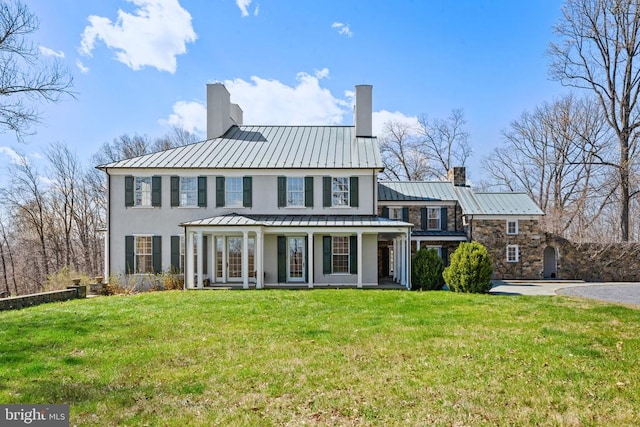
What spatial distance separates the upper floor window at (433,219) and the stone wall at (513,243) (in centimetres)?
190

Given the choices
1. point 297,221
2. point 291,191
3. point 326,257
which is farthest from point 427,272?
point 291,191

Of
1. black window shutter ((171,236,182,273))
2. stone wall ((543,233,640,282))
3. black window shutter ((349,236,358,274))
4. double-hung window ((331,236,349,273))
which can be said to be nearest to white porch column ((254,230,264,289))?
double-hung window ((331,236,349,273))

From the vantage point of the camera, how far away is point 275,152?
67.9 ft

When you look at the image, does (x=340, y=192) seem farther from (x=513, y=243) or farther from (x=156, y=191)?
(x=513, y=243)

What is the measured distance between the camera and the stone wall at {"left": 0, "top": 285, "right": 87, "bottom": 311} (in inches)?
503

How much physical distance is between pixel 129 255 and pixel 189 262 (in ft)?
10.5

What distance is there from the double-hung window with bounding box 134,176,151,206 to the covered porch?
2.63 metres

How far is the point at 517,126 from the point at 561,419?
112 feet

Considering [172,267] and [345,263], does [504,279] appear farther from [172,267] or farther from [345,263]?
[172,267]

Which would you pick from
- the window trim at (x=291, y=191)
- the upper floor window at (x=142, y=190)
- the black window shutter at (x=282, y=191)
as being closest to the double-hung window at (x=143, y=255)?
the upper floor window at (x=142, y=190)

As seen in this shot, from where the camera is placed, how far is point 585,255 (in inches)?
1008

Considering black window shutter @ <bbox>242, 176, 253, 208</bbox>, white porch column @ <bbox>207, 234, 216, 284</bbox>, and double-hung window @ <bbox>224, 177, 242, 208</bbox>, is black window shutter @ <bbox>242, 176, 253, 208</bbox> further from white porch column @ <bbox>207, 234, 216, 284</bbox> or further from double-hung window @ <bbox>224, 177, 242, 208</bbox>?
white porch column @ <bbox>207, 234, 216, 284</bbox>

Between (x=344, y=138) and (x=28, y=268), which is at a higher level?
(x=344, y=138)

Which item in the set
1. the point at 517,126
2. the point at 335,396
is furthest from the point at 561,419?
the point at 517,126
